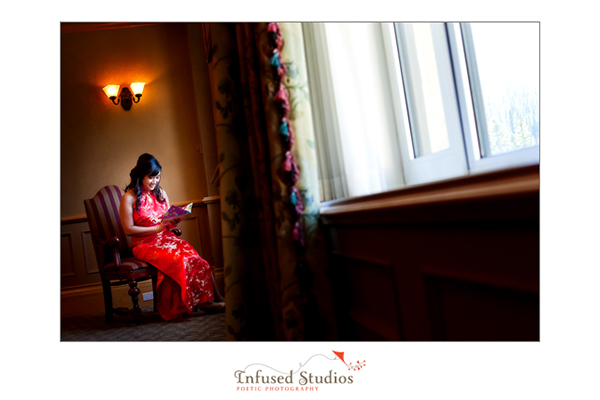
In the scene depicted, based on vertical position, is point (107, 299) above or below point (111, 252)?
below

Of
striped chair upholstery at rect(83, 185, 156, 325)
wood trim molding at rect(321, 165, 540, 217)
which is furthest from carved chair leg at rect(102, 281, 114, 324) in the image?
wood trim molding at rect(321, 165, 540, 217)

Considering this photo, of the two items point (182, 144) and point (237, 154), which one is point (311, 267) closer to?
point (237, 154)

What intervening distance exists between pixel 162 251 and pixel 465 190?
2.23 metres

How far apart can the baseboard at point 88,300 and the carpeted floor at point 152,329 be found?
0.39 meters

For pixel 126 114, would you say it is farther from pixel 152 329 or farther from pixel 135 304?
pixel 152 329

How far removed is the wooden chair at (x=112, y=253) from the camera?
2.37 m

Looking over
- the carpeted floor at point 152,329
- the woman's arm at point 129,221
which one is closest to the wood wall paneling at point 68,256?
the carpeted floor at point 152,329

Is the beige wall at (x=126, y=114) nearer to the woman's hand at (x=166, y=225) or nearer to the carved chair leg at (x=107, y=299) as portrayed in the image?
the woman's hand at (x=166, y=225)

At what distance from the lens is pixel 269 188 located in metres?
0.90

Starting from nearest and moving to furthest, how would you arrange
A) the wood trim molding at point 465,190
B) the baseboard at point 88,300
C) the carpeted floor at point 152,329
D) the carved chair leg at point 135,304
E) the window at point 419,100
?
1. the wood trim molding at point 465,190
2. the window at point 419,100
3. the carpeted floor at point 152,329
4. the carved chair leg at point 135,304
5. the baseboard at point 88,300

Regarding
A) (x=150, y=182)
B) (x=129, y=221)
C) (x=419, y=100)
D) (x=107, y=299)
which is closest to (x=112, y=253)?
(x=129, y=221)

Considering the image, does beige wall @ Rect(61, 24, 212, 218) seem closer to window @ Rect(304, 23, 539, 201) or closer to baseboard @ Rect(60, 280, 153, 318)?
baseboard @ Rect(60, 280, 153, 318)

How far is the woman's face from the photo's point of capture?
2561 mm
